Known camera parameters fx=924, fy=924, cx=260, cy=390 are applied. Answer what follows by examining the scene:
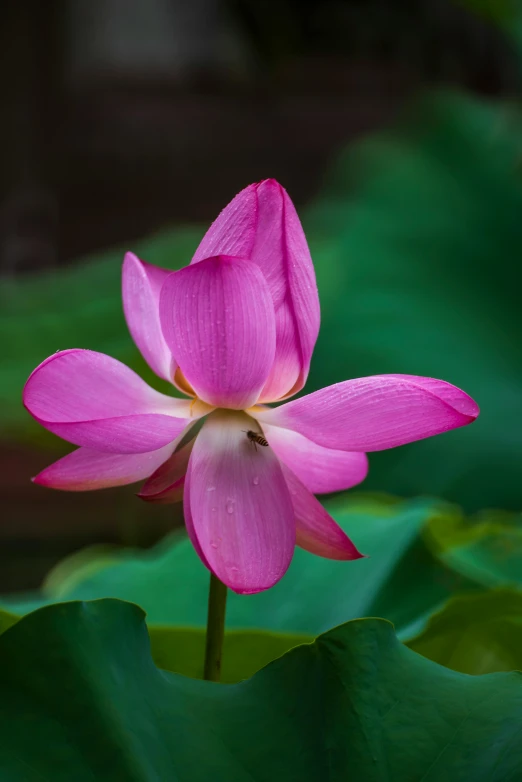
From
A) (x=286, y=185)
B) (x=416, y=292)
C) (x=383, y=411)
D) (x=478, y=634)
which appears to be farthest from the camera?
(x=286, y=185)

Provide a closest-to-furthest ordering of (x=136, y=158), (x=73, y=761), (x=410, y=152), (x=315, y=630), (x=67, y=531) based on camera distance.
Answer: (x=73, y=761) < (x=315, y=630) < (x=410, y=152) < (x=67, y=531) < (x=136, y=158)

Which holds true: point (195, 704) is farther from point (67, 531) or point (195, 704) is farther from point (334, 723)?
point (67, 531)

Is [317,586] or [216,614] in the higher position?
[216,614]

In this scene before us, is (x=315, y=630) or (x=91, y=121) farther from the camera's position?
(x=91, y=121)

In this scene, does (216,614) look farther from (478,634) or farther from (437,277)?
(437,277)

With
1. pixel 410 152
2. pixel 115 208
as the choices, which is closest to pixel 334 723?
pixel 410 152

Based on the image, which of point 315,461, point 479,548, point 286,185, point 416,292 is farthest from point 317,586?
point 286,185

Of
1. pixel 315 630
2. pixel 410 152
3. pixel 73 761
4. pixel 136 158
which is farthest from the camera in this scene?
pixel 136 158
